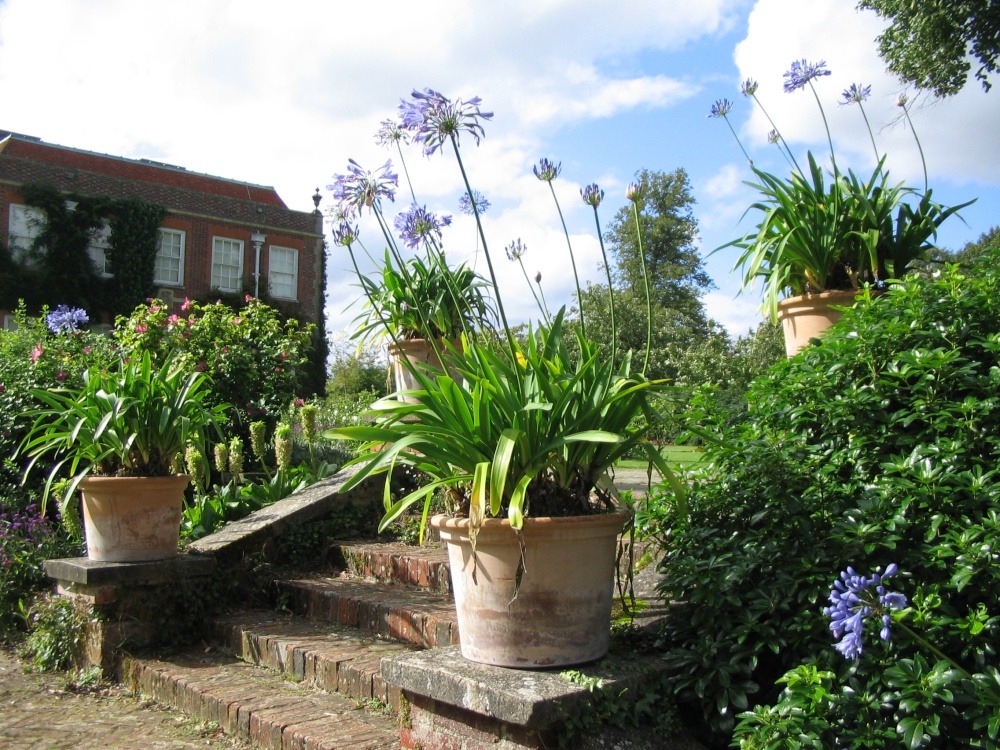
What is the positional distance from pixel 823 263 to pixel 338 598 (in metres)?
2.84

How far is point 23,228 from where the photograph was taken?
74.4 feet

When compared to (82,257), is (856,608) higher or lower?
lower

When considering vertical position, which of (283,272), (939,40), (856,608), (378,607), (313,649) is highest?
(283,272)

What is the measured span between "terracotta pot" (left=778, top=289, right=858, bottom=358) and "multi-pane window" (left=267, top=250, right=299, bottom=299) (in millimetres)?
24142

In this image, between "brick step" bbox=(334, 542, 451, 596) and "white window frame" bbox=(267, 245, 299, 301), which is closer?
"brick step" bbox=(334, 542, 451, 596)

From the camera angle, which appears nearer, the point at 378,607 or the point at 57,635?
the point at 378,607

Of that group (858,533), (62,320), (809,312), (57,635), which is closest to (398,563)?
(57,635)

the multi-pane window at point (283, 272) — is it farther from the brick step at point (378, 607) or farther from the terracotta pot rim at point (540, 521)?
the terracotta pot rim at point (540, 521)

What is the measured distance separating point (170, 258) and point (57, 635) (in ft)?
74.8

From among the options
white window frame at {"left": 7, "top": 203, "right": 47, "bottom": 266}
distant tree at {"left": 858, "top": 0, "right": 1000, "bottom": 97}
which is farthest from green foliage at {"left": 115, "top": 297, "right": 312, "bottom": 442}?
white window frame at {"left": 7, "top": 203, "right": 47, "bottom": 266}

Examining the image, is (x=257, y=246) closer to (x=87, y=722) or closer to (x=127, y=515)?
(x=127, y=515)

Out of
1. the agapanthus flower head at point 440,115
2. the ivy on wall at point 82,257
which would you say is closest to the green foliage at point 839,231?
the agapanthus flower head at point 440,115

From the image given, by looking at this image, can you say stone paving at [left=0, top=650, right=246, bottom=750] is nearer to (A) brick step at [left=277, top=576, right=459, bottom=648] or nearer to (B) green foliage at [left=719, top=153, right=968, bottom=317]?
(A) brick step at [left=277, top=576, right=459, bottom=648]

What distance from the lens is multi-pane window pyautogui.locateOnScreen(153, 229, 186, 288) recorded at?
2502 centimetres
